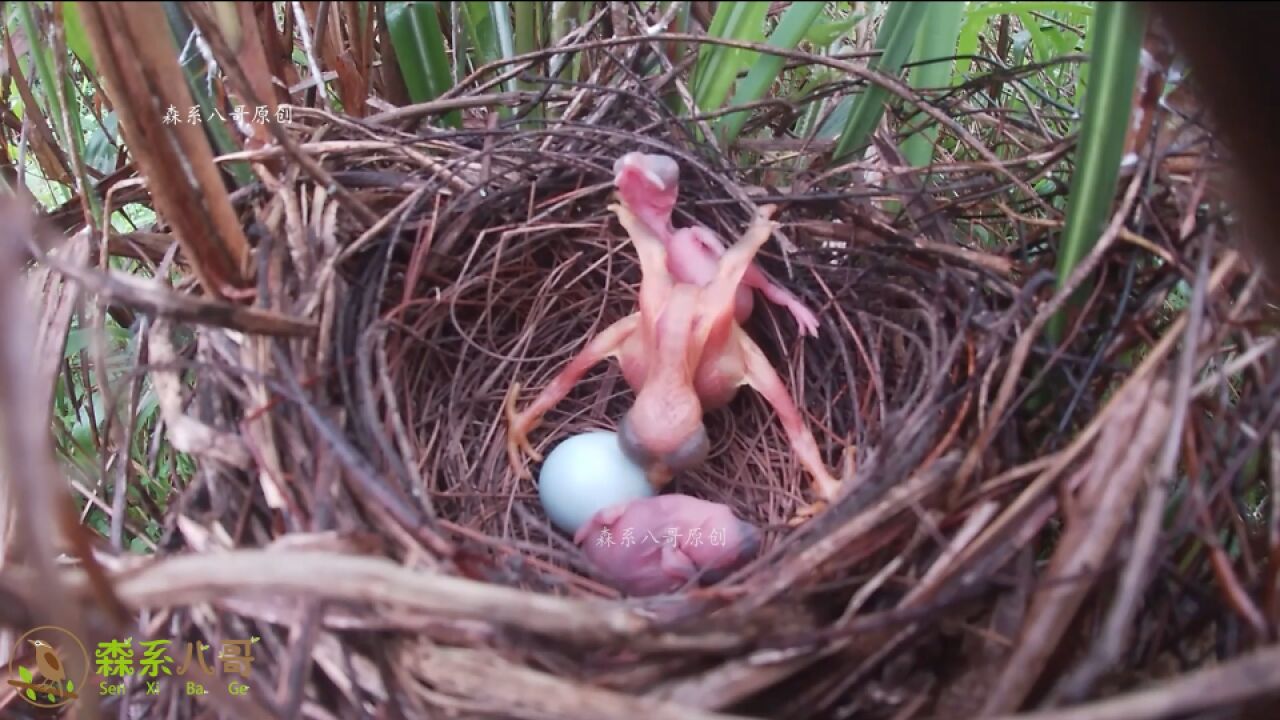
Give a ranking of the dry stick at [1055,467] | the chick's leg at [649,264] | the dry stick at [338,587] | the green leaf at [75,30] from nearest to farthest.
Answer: the dry stick at [338,587]
the dry stick at [1055,467]
the green leaf at [75,30]
the chick's leg at [649,264]

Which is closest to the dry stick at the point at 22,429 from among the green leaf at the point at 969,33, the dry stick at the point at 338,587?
the dry stick at the point at 338,587

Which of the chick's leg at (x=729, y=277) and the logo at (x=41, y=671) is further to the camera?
the chick's leg at (x=729, y=277)

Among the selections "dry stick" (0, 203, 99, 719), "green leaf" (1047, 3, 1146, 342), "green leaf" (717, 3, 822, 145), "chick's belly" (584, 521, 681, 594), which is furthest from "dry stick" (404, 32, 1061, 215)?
"dry stick" (0, 203, 99, 719)

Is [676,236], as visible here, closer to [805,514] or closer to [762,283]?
[762,283]

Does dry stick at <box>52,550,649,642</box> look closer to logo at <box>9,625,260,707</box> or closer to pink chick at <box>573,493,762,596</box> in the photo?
logo at <box>9,625,260,707</box>

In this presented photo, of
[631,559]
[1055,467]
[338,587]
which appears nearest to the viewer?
[338,587]

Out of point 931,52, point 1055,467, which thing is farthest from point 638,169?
point 1055,467

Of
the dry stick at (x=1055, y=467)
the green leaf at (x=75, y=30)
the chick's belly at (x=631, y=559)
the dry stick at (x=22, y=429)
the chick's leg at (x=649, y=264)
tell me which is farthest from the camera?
the chick's leg at (x=649, y=264)

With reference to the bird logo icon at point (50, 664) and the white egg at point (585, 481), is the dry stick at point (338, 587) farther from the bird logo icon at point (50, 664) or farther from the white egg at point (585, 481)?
the white egg at point (585, 481)
